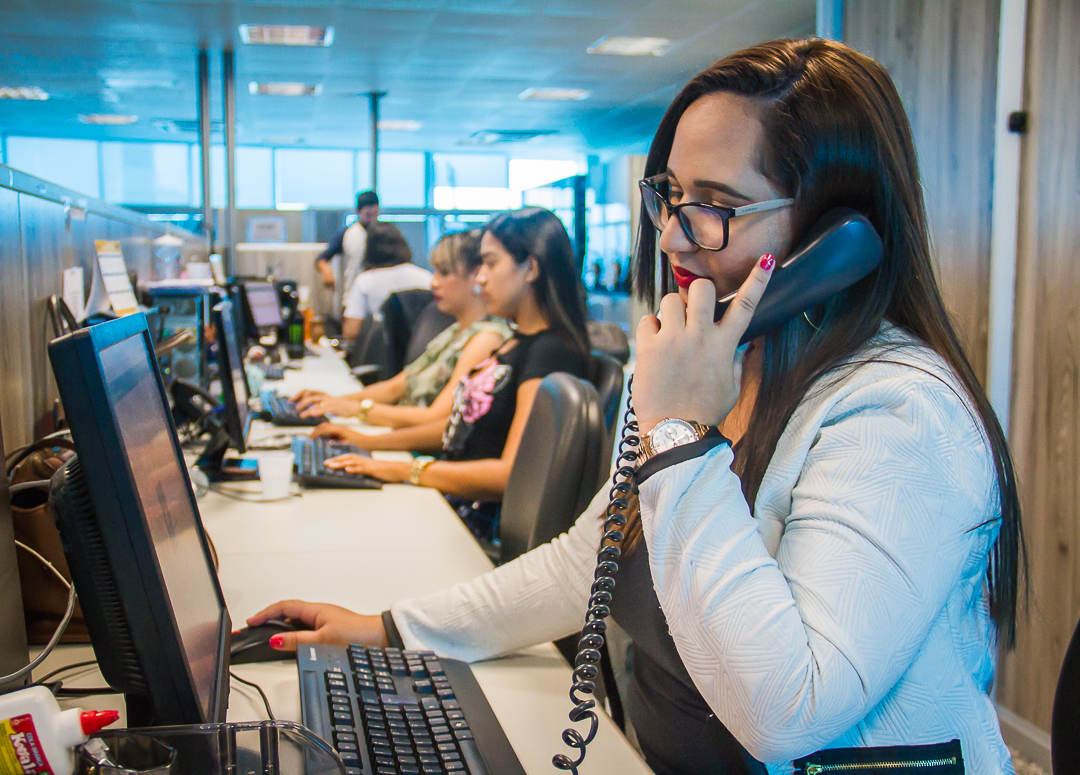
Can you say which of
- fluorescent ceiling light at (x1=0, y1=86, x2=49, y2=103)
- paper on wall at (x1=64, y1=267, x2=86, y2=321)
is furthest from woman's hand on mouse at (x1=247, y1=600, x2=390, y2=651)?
fluorescent ceiling light at (x1=0, y1=86, x2=49, y2=103)

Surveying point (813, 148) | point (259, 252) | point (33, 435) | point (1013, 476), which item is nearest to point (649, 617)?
point (1013, 476)

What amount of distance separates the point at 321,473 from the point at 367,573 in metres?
0.64

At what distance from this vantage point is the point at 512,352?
2.22 m

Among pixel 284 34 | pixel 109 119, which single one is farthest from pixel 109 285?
pixel 109 119

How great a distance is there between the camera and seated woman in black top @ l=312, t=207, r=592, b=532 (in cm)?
207

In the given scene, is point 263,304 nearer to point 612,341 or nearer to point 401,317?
point 401,317

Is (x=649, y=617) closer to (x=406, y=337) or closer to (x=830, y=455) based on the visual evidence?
(x=830, y=455)

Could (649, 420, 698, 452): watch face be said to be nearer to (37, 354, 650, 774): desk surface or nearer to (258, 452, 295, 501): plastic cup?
(37, 354, 650, 774): desk surface

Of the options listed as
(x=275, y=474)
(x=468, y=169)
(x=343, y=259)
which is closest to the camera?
(x=275, y=474)

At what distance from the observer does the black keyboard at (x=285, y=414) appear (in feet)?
8.81

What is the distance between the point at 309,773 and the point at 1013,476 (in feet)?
2.27

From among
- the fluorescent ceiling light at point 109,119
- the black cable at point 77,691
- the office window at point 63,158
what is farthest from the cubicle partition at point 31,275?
the office window at point 63,158

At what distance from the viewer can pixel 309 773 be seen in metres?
0.59

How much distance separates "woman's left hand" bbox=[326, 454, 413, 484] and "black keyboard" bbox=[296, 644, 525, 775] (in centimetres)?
100
